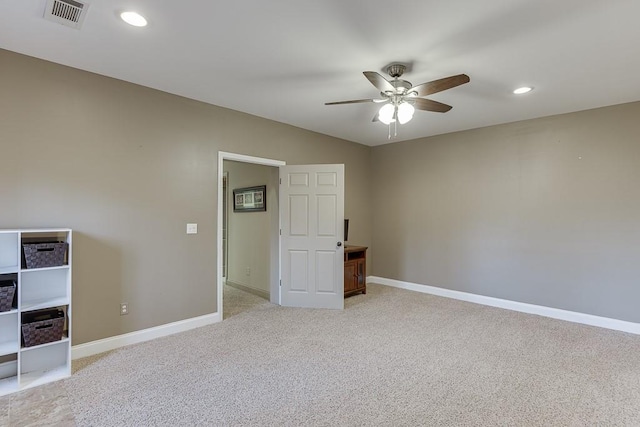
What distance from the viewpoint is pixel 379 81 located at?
2.54 metres

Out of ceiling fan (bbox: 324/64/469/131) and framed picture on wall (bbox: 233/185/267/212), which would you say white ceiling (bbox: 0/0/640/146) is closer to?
ceiling fan (bbox: 324/64/469/131)

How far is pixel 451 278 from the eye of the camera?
5.13m

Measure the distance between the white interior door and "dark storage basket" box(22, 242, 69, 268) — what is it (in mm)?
2554

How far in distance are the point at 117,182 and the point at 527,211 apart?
507 centimetres

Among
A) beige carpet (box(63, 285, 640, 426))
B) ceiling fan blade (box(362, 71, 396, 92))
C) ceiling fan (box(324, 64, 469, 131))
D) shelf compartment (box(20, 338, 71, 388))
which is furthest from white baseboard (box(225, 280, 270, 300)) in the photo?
ceiling fan blade (box(362, 71, 396, 92))

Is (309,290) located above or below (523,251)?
below

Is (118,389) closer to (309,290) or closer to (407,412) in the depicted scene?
(407,412)

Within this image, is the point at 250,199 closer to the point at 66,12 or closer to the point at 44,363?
the point at 44,363

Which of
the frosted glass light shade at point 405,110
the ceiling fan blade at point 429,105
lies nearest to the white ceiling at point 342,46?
the ceiling fan blade at point 429,105

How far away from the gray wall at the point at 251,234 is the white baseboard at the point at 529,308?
7.77 feet

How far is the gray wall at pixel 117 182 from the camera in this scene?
2.69 m

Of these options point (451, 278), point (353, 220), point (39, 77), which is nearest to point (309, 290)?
point (353, 220)

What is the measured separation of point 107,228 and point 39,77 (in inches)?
55.7

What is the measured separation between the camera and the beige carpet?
2109mm
